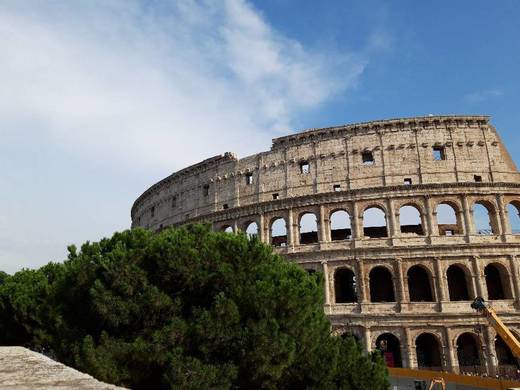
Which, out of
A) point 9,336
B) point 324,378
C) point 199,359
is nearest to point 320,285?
point 324,378

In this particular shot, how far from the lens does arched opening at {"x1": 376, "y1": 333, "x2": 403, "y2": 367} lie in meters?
24.5

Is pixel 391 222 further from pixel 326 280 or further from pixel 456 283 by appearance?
pixel 456 283

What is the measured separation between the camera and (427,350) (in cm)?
2555

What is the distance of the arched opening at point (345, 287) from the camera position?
27.2m

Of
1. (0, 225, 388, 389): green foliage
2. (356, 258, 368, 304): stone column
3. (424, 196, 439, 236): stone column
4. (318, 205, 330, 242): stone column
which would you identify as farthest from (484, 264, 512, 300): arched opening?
(0, 225, 388, 389): green foliage

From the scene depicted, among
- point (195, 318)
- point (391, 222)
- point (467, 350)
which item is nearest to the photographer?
point (195, 318)

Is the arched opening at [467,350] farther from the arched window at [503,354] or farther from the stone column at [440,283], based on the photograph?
the stone column at [440,283]

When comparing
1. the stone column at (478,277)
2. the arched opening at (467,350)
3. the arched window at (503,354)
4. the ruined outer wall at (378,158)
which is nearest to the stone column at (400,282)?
the stone column at (478,277)

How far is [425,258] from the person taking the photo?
951 inches

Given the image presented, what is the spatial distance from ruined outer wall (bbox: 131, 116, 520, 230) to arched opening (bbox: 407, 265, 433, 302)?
17.0 ft

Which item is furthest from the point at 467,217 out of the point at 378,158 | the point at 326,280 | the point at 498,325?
the point at 326,280

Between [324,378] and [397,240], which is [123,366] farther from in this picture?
[397,240]

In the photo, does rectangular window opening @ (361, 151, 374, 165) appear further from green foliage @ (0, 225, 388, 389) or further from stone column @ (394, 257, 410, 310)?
green foliage @ (0, 225, 388, 389)

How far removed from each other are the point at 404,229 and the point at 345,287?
200 inches
